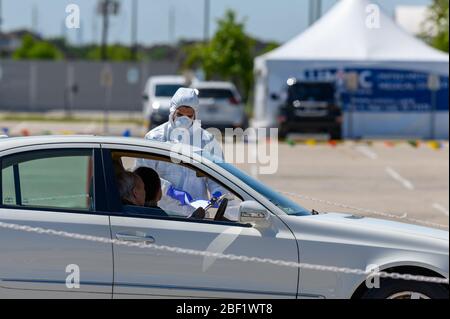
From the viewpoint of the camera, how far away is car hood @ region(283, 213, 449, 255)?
6.55 m

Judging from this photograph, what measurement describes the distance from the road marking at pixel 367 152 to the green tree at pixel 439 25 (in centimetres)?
512

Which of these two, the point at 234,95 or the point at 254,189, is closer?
the point at 254,189

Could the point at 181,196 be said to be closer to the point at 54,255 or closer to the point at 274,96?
the point at 54,255

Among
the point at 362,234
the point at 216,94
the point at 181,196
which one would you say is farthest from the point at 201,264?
the point at 216,94

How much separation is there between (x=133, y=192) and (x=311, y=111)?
24197 millimetres

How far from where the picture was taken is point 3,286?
6.43 metres

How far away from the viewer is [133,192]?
6965 millimetres

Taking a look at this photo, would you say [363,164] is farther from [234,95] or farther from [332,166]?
[234,95]

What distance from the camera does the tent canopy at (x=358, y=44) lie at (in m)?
33.2

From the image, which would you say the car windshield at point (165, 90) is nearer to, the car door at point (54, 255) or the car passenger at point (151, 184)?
the car passenger at point (151, 184)

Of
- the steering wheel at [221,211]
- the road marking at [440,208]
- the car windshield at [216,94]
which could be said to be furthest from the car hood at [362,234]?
the car windshield at [216,94]

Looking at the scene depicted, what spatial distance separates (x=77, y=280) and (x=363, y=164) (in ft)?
56.0
